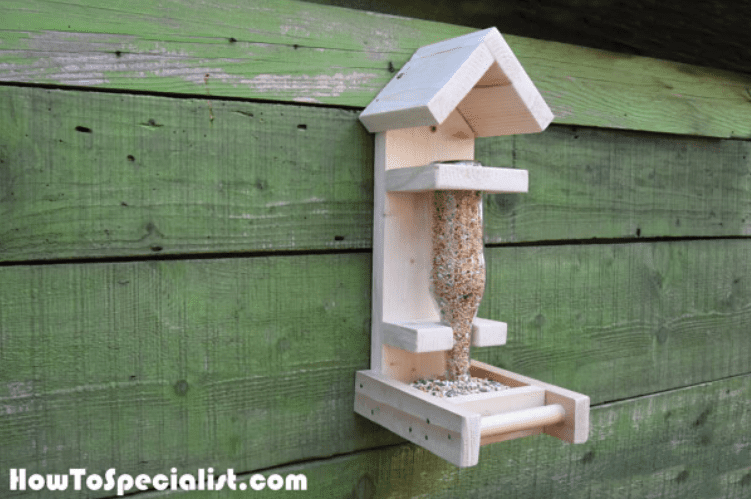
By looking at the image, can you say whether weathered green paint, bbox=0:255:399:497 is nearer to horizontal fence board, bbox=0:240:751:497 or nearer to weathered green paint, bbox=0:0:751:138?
horizontal fence board, bbox=0:240:751:497

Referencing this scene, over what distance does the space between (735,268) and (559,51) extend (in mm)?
535

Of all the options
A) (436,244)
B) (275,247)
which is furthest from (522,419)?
(275,247)

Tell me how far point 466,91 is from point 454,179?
0.30 ft

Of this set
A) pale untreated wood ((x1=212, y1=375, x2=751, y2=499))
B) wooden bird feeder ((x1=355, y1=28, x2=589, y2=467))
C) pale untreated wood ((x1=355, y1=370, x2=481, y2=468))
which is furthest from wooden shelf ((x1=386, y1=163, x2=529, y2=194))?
pale untreated wood ((x1=212, y1=375, x2=751, y2=499))

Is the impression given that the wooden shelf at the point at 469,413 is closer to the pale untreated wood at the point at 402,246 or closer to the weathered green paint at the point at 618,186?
the pale untreated wood at the point at 402,246

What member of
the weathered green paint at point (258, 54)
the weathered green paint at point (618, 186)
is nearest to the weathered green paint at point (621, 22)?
the weathered green paint at point (258, 54)

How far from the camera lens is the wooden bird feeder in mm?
704

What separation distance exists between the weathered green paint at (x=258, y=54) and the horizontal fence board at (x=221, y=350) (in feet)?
0.61

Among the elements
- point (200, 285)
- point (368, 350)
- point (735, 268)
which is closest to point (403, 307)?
point (368, 350)

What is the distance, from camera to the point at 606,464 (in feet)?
3.45

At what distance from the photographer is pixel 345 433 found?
2.68 ft

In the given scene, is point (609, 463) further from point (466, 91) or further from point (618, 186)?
point (466, 91)

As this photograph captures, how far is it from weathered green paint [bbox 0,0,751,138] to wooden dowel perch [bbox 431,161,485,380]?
17 cm

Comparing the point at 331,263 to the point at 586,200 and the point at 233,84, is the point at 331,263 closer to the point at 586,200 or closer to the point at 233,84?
the point at 233,84
